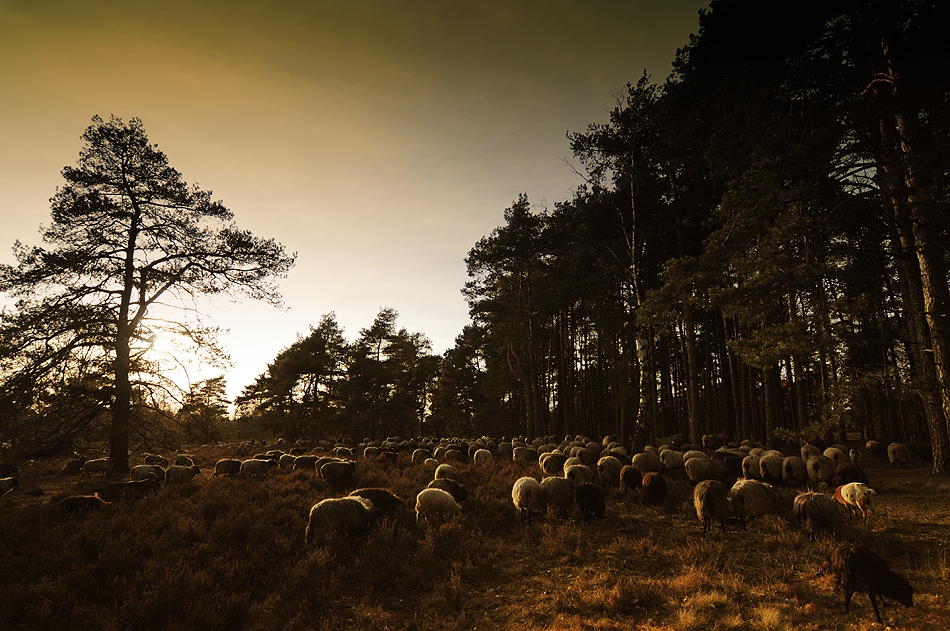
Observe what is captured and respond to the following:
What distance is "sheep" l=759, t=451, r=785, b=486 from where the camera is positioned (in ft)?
40.9

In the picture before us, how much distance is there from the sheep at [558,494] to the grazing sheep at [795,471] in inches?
279

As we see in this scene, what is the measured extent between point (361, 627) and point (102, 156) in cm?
1903

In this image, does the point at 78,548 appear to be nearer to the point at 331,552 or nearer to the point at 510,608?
the point at 331,552

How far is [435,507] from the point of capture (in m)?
10.4

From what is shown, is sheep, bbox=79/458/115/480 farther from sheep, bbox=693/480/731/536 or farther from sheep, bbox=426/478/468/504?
sheep, bbox=693/480/731/536

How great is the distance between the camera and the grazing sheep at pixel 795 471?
12195 millimetres

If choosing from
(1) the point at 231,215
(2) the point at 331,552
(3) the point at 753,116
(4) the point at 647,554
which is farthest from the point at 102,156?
(3) the point at 753,116

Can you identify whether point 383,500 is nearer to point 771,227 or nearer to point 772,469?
point 772,469

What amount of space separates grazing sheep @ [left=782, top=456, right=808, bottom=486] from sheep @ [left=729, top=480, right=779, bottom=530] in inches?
159

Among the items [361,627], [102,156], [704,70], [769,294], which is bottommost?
[361,627]

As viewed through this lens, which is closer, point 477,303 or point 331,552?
point 331,552

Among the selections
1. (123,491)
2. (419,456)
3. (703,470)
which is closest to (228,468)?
(123,491)

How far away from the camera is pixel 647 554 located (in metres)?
7.76

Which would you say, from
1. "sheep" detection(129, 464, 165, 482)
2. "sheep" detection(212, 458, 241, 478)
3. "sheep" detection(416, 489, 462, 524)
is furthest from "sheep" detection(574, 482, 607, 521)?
"sheep" detection(129, 464, 165, 482)
